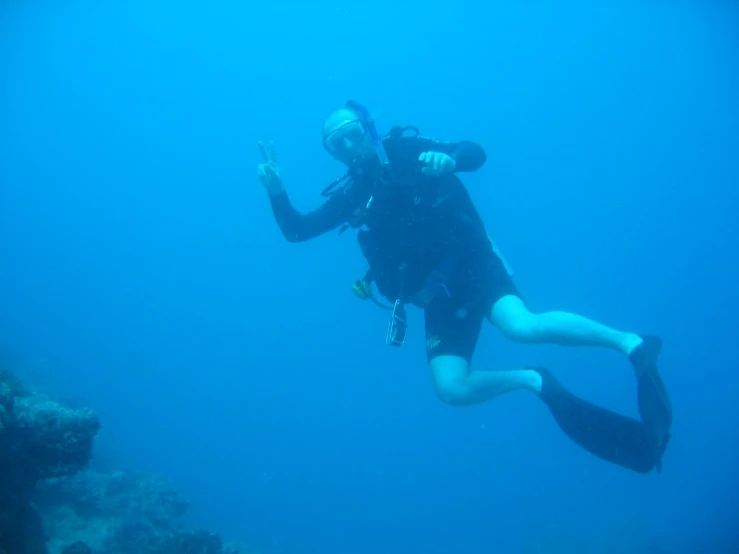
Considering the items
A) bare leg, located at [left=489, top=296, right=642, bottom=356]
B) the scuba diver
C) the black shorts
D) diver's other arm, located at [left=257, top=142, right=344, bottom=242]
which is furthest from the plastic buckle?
diver's other arm, located at [left=257, top=142, right=344, bottom=242]

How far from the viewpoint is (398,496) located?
29.1 meters

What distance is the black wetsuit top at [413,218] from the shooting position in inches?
199

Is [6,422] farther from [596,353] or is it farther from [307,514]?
[596,353]

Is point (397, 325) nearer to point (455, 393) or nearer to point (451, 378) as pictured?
point (451, 378)

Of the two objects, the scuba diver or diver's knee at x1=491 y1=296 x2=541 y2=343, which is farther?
diver's knee at x1=491 y1=296 x2=541 y2=343

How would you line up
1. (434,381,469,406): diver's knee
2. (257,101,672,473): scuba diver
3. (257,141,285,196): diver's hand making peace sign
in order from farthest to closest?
(257,141,285,196): diver's hand making peace sign < (434,381,469,406): diver's knee < (257,101,672,473): scuba diver

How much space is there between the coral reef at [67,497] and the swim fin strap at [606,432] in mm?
5362

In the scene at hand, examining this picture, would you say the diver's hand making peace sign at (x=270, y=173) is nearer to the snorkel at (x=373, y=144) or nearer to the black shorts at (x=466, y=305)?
the snorkel at (x=373, y=144)

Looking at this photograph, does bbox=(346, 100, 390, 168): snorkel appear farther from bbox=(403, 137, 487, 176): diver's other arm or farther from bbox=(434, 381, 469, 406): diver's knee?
bbox=(434, 381, 469, 406): diver's knee

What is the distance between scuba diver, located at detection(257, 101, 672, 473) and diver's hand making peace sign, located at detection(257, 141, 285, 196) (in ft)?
0.04

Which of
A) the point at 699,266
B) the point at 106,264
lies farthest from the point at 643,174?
the point at 106,264

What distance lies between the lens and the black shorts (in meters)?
4.89

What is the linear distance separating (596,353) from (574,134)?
177ft

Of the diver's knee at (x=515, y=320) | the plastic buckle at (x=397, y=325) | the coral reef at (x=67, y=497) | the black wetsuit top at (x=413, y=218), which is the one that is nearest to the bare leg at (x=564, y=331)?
the diver's knee at (x=515, y=320)
